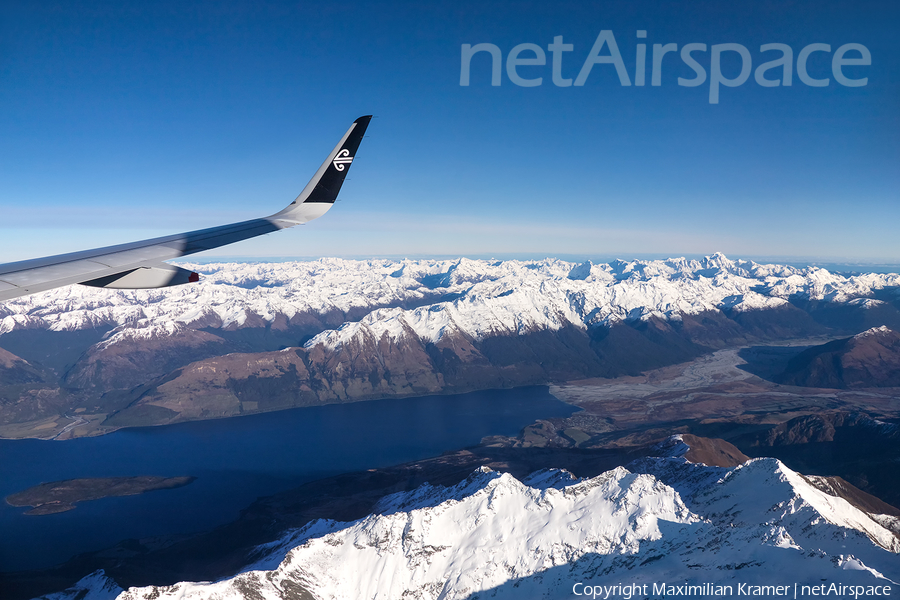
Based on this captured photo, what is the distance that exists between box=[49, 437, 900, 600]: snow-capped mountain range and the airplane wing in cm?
7378

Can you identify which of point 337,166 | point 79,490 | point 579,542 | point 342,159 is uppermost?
point 342,159

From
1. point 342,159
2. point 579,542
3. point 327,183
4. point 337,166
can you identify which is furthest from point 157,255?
point 579,542

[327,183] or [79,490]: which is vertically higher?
[327,183]

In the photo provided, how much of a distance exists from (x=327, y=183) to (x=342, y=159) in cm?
113

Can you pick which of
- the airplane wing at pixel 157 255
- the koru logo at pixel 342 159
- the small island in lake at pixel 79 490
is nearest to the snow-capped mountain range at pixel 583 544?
the airplane wing at pixel 157 255

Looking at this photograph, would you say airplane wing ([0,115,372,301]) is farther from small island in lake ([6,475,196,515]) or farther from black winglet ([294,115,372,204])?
small island in lake ([6,475,196,515])

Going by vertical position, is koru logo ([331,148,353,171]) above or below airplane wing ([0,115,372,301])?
above

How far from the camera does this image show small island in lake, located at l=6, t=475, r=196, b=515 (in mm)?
152725

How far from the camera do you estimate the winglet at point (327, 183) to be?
1496 centimetres

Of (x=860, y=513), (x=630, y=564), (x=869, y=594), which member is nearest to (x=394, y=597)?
(x=630, y=564)

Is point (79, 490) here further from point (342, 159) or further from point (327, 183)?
point (342, 159)

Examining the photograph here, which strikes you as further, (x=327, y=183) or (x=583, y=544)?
(x=583, y=544)

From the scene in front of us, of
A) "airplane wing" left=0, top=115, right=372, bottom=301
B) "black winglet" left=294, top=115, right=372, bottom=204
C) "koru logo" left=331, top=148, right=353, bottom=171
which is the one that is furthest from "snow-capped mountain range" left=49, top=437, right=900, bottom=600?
"koru logo" left=331, top=148, right=353, bottom=171

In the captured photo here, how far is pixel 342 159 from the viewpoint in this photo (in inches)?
605
